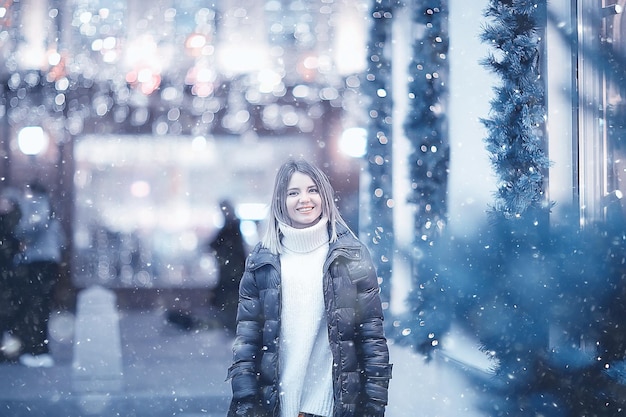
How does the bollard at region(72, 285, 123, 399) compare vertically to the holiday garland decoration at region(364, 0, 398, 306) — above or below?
below

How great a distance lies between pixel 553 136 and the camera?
3225mm

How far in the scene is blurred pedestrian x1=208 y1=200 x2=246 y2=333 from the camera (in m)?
5.70

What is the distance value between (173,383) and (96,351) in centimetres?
80

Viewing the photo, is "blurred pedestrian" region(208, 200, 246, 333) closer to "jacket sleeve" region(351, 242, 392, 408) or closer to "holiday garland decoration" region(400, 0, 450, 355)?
"holiday garland decoration" region(400, 0, 450, 355)

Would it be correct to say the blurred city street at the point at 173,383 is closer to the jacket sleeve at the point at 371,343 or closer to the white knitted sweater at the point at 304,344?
the jacket sleeve at the point at 371,343

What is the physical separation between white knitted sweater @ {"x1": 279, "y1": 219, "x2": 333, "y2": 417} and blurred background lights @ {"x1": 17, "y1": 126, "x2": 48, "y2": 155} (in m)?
4.63

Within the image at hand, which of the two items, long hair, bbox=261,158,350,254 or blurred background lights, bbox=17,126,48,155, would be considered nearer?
long hair, bbox=261,158,350,254

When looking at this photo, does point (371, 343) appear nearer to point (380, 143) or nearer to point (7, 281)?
point (380, 143)

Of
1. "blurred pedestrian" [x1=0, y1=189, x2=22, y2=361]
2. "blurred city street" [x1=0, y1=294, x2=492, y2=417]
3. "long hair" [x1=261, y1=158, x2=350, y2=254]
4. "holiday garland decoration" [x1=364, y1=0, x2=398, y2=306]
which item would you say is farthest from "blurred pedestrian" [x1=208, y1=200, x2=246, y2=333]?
"long hair" [x1=261, y1=158, x2=350, y2=254]

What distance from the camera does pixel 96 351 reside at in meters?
5.06

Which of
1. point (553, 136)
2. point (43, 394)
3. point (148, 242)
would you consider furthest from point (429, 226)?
point (148, 242)

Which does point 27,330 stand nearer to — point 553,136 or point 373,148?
point 373,148

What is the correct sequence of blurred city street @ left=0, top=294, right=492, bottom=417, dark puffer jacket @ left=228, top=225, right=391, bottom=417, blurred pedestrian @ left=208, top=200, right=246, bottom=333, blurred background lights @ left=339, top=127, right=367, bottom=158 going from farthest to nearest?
blurred pedestrian @ left=208, top=200, right=246, bottom=333 → blurred background lights @ left=339, top=127, right=367, bottom=158 → blurred city street @ left=0, top=294, right=492, bottom=417 → dark puffer jacket @ left=228, top=225, right=391, bottom=417

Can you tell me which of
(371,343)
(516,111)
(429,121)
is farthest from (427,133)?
(371,343)
